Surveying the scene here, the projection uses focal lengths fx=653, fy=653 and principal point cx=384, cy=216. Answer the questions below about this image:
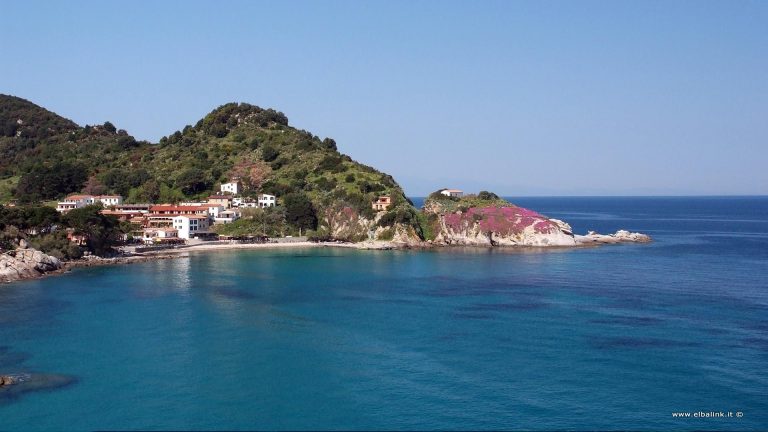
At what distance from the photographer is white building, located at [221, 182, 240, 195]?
10894 cm

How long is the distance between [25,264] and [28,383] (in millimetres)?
35391

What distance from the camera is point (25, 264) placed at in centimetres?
6066

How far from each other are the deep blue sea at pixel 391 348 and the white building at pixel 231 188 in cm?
4537

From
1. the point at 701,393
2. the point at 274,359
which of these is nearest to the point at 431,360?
the point at 274,359

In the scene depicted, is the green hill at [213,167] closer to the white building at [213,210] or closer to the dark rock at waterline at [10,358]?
the white building at [213,210]

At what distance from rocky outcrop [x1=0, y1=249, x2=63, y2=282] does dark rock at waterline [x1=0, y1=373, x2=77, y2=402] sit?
3152 centimetres

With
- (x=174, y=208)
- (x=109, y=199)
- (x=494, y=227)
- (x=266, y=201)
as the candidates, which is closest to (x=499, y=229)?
(x=494, y=227)

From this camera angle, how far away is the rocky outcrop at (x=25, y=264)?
58.6 m

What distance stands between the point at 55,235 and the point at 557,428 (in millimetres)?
61643

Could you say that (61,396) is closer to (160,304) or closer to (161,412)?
(161,412)

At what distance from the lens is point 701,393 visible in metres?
28.6

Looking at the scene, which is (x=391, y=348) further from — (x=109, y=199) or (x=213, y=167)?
(x=213, y=167)

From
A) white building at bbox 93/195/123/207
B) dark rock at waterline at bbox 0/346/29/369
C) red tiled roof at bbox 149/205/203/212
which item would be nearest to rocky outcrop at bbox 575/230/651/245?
red tiled roof at bbox 149/205/203/212

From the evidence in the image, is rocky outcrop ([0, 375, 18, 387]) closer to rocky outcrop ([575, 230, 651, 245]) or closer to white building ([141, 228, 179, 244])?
white building ([141, 228, 179, 244])
